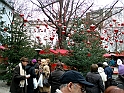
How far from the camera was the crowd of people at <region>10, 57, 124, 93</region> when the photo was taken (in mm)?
3035

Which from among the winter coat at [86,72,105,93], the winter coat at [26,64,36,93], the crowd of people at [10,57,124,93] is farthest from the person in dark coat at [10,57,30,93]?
the winter coat at [86,72,105,93]

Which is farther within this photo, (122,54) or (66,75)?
(122,54)

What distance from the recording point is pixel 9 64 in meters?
16.6

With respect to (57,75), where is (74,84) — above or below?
above

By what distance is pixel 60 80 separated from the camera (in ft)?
10.4

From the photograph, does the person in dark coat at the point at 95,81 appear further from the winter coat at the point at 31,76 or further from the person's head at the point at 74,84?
the person's head at the point at 74,84

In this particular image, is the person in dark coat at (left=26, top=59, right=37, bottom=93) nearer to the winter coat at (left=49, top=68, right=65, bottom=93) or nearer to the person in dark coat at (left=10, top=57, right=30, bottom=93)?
the winter coat at (left=49, top=68, right=65, bottom=93)

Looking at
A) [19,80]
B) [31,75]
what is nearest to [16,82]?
[19,80]

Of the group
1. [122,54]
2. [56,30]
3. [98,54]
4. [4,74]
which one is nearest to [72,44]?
[98,54]

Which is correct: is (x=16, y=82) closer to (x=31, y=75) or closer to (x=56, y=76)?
(x=56, y=76)

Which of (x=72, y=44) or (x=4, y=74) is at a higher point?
(x=72, y=44)

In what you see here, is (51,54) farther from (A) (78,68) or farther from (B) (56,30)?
(A) (78,68)

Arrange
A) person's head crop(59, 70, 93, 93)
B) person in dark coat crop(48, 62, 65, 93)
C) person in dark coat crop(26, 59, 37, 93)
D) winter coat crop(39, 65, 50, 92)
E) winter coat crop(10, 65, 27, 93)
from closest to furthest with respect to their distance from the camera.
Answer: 1. person's head crop(59, 70, 93, 93)
2. winter coat crop(10, 65, 27, 93)
3. person in dark coat crop(48, 62, 65, 93)
4. person in dark coat crop(26, 59, 37, 93)
5. winter coat crop(39, 65, 50, 92)

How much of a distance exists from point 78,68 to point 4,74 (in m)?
5.37
